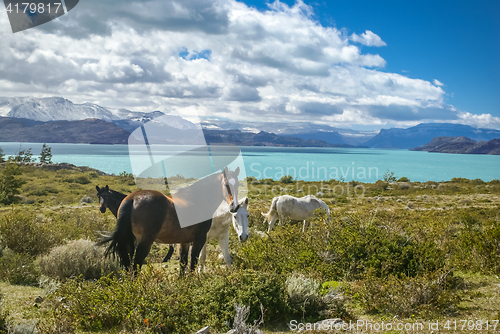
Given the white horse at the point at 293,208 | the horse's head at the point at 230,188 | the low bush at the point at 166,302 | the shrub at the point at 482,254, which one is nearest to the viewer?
the low bush at the point at 166,302

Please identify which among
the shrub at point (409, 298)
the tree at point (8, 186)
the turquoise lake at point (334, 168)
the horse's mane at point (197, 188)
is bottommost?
the turquoise lake at point (334, 168)

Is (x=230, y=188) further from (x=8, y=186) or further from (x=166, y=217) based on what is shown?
(x=8, y=186)

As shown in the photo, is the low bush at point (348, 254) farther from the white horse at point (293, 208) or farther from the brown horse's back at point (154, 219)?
the white horse at point (293, 208)

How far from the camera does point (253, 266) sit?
6398 millimetres

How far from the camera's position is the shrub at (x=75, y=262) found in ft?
20.1

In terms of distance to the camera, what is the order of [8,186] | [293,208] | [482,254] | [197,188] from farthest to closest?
[8,186] → [293,208] → [482,254] → [197,188]

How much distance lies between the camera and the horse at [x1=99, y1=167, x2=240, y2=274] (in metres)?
5.02

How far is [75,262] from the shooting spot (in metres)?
6.27

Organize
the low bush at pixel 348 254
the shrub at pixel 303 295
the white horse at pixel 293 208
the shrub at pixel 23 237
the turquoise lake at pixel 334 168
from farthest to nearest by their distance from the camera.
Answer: the turquoise lake at pixel 334 168 → the white horse at pixel 293 208 → the shrub at pixel 23 237 → the low bush at pixel 348 254 → the shrub at pixel 303 295

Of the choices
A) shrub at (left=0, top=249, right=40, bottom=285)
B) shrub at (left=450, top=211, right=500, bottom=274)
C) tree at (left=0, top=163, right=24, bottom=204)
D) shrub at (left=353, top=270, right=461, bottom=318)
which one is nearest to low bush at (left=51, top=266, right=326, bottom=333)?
shrub at (left=353, top=270, right=461, bottom=318)

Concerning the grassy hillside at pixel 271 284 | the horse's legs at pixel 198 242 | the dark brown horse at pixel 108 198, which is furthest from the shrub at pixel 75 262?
the horse's legs at pixel 198 242

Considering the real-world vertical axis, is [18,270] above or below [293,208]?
below

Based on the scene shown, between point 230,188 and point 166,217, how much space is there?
1.19 m

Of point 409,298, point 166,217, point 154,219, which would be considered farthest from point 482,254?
point 154,219
